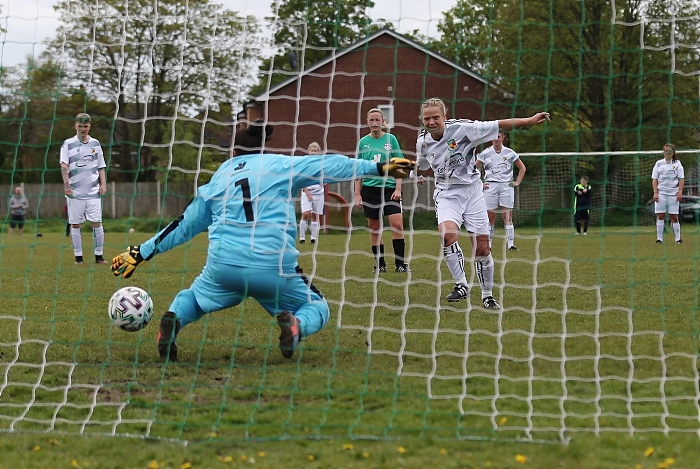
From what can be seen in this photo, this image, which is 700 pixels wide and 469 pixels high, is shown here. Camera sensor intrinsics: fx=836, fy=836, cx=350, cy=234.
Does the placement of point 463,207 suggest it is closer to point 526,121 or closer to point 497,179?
point 526,121

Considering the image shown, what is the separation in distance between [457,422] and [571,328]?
2.61 meters

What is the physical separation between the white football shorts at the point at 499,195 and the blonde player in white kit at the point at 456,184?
6082 millimetres

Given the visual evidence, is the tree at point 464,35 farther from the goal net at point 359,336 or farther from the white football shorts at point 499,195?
the white football shorts at point 499,195

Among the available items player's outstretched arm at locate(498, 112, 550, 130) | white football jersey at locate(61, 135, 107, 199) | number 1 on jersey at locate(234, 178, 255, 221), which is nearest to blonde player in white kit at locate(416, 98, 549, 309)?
player's outstretched arm at locate(498, 112, 550, 130)

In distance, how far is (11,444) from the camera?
Answer: 406 centimetres

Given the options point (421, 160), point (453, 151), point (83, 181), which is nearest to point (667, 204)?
point (453, 151)

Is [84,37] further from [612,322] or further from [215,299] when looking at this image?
[612,322]

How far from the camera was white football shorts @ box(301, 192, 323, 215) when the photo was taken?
53.6 feet

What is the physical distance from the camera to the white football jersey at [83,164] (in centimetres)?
1150

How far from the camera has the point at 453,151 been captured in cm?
724

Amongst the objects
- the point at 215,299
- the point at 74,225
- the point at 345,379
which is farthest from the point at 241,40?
the point at 74,225

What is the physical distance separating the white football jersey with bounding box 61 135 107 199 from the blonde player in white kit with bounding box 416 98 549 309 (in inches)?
227

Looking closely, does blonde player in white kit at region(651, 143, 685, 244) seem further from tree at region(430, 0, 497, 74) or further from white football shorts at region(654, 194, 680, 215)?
tree at region(430, 0, 497, 74)

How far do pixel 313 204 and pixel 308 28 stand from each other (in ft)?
33.0
